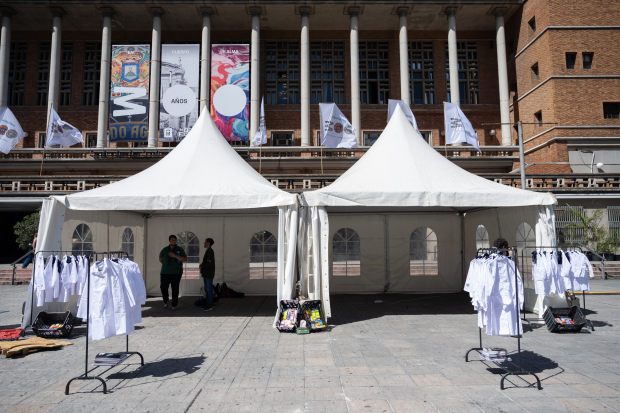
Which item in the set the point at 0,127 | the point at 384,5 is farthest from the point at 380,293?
the point at 384,5

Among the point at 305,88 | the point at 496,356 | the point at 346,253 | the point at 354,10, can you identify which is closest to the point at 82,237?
the point at 346,253

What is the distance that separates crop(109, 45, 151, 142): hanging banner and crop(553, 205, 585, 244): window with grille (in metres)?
25.6

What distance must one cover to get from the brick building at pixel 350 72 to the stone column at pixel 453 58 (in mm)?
105

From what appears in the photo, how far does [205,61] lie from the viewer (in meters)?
29.9

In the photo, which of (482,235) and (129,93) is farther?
(129,93)

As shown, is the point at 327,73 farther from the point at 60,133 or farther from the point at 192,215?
the point at 192,215

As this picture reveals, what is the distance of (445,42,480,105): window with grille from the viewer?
1287 inches

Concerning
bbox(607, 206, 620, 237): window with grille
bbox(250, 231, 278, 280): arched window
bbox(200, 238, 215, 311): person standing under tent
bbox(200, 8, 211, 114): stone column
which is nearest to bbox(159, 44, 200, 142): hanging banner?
bbox(200, 8, 211, 114): stone column

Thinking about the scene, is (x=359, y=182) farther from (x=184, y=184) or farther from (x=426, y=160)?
(x=184, y=184)

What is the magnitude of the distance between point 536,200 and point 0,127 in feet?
67.3

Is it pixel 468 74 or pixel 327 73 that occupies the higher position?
pixel 327 73

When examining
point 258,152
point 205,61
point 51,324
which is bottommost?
point 51,324

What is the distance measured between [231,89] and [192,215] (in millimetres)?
17808

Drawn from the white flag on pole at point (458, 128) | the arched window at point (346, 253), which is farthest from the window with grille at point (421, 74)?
the arched window at point (346, 253)
